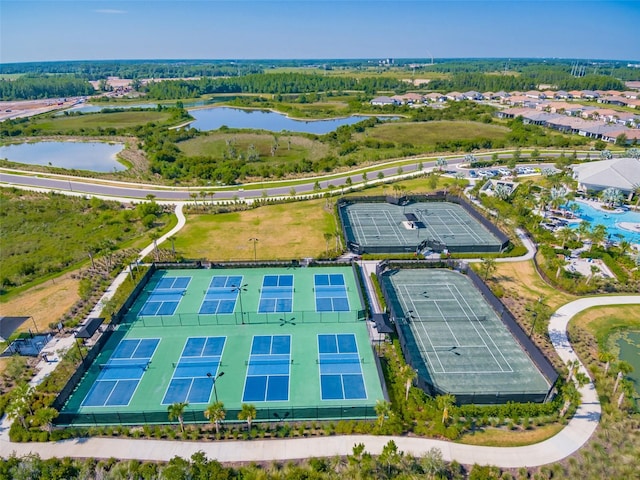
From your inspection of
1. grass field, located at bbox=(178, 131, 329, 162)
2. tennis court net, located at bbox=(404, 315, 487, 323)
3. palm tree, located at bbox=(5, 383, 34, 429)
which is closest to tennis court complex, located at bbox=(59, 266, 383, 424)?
palm tree, located at bbox=(5, 383, 34, 429)

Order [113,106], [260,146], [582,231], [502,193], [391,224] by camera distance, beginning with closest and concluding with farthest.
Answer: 1. [582,231]
2. [391,224]
3. [502,193]
4. [260,146]
5. [113,106]

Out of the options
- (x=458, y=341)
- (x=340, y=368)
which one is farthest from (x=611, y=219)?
(x=340, y=368)

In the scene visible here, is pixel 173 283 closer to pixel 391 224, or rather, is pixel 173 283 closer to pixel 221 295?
pixel 221 295

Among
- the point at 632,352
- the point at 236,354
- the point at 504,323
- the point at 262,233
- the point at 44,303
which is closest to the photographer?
the point at 236,354

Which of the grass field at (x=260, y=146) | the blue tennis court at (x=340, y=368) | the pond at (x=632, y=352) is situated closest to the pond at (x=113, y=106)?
the grass field at (x=260, y=146)

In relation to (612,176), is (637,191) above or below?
below

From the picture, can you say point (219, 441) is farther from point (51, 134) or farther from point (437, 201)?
point (51, 134)
